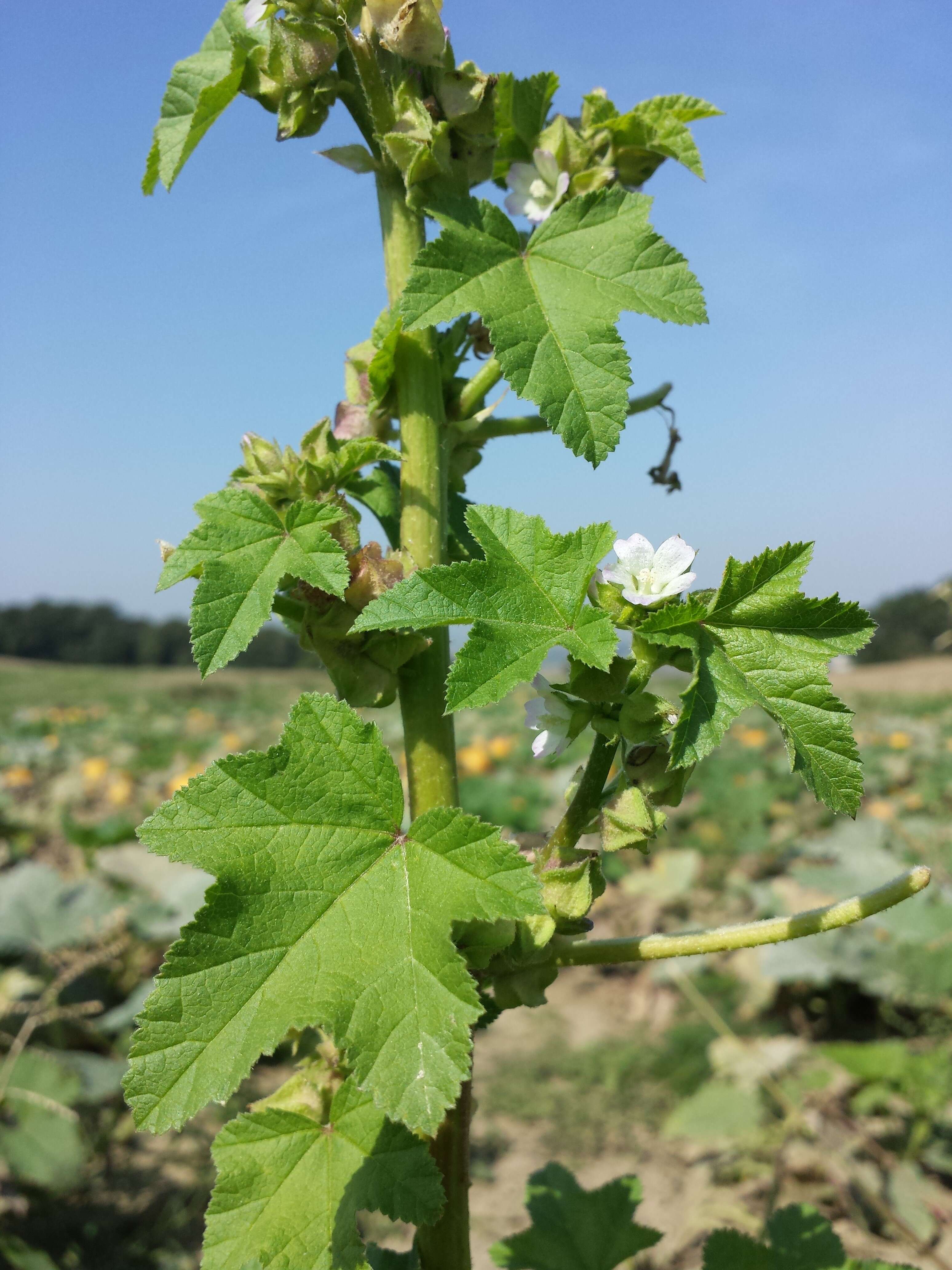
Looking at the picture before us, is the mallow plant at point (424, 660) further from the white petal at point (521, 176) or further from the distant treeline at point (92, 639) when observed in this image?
the distant treeline at point (92, 639)

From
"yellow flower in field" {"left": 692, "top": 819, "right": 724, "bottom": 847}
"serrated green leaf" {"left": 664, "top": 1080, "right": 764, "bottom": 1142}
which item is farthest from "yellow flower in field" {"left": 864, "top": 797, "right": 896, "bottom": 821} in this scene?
"serrated green leaf" {"left": 664, "top": 1080, "right": 764, "bottom": 1142}

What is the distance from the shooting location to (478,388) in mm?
1333

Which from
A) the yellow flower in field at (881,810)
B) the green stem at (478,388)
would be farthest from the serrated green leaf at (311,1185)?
the yellow flower in field at (881,810)

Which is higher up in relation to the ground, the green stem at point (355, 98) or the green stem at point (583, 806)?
the green stem at point (355, 98)

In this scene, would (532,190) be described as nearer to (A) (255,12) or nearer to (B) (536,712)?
(A) (255,12)

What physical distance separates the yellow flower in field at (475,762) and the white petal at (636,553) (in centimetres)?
692

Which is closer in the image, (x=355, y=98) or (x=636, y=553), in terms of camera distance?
(x=636, y=553)

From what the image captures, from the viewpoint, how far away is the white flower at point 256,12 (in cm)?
119

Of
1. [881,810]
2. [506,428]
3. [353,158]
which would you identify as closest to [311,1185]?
[506,428]

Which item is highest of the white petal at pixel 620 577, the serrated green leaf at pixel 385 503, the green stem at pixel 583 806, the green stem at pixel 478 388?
the green stem at pixel 478 388

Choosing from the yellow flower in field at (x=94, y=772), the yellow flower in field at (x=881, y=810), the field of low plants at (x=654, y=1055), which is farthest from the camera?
the yellow flower in field at (x=94, y=772)

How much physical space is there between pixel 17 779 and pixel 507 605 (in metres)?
7.77

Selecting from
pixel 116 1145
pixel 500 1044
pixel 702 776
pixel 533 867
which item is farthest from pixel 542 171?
pixel 702 776

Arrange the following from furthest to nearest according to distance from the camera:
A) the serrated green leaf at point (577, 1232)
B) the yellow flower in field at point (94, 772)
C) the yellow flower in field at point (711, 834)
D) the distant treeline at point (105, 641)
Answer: the distant treeline at point (105, 641)
the yellow flower in field at point (94, 772)
the yellow flower in field at point (711, 834)
the serrated green leaf at point (577, 1232)
